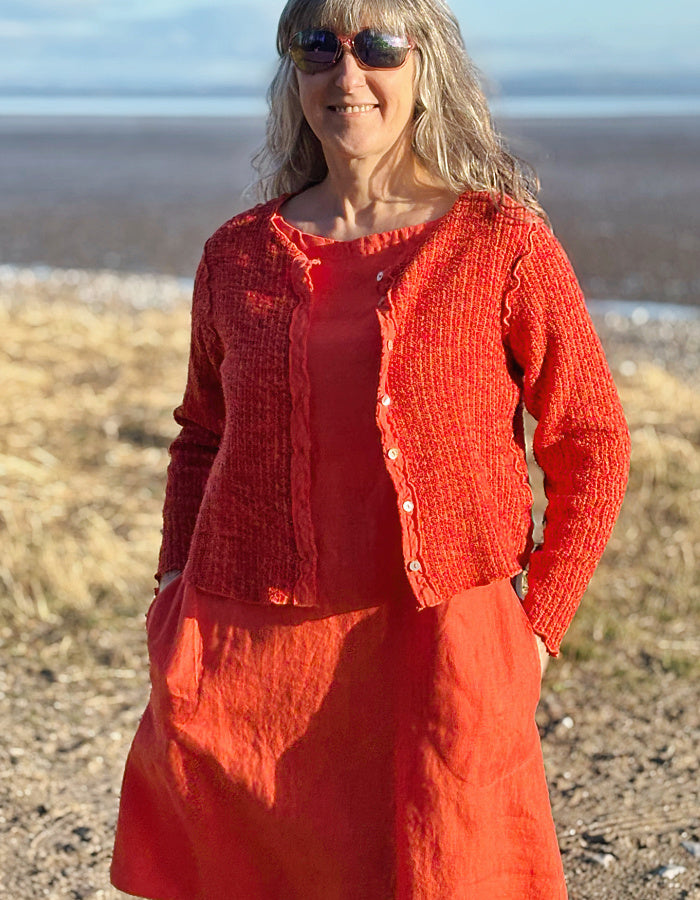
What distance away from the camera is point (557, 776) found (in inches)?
157

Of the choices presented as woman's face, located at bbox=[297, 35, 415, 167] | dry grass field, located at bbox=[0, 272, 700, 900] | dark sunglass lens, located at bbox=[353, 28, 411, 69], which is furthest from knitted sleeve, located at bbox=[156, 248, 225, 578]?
dry grass field, located at bbox=[0, 272, 700, 900]

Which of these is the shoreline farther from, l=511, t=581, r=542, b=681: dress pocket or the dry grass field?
l=511, t=581, r=542, b=681: dress pocket

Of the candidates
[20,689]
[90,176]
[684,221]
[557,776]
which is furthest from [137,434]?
[90,176]

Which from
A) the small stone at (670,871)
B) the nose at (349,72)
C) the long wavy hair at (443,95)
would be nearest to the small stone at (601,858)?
the small stone at (670,871)

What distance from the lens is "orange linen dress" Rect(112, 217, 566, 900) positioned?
2238mm

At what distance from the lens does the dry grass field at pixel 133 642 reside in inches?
143

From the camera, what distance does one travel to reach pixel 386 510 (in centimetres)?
→ 226

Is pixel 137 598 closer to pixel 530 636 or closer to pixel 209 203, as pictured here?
pixel 530 636

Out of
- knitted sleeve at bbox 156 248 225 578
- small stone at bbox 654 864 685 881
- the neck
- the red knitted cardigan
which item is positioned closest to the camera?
the red knitted cardigan

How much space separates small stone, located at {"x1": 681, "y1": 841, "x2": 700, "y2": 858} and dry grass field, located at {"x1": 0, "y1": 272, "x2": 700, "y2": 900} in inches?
0.4

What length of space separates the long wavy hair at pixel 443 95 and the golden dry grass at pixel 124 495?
2628 millimetres

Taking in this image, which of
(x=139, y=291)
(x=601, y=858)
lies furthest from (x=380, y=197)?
(x=139, y=291)

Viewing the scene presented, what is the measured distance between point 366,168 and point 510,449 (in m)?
0.53

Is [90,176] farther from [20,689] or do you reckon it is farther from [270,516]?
[270,516]
